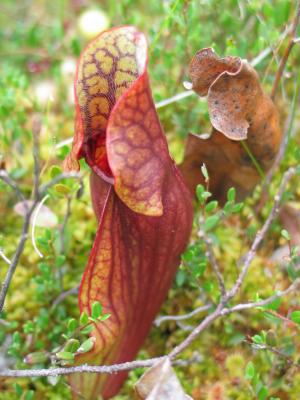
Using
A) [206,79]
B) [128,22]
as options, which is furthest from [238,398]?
[128,22]

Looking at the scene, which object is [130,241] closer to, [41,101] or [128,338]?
[128,338]

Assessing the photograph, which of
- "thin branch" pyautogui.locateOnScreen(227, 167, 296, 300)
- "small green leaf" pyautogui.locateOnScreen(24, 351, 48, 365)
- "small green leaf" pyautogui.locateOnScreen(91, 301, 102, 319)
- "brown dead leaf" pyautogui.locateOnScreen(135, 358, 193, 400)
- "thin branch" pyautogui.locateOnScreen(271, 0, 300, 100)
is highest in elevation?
"thin branch" pyautogui.locateOnScreen(271, 0, 300, 100)

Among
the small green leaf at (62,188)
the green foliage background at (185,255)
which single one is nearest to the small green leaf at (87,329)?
the green foliage background at (185,255)

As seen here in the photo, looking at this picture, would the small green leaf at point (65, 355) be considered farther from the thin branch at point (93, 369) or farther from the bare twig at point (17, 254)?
the bare twig at point (17, 254)

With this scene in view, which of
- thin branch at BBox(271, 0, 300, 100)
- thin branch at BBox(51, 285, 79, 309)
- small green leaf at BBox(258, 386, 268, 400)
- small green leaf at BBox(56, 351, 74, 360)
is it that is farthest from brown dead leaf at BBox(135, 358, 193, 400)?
thin branch at BBox(271, 0, 300, 100)

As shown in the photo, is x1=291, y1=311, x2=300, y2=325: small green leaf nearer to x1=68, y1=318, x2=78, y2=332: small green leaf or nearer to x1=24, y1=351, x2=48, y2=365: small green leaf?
x1=68, y1=318, x2=78, y2=332: small green leaf
